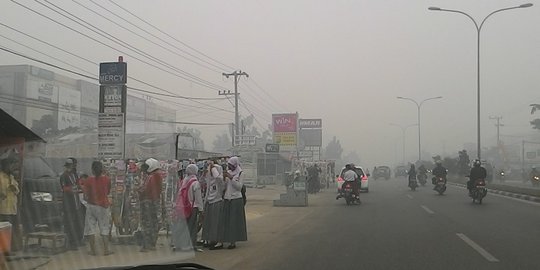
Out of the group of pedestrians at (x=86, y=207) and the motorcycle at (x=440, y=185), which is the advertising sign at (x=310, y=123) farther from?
the group of pedestrians at (x=86, y=207)

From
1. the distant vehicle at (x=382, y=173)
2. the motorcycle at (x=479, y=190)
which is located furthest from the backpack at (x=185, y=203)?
the distant vehicle at (x=382, y=173)

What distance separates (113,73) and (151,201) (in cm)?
319

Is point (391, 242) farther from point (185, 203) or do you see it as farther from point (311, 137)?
point (311, 137)

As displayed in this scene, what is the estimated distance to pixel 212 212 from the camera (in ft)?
37.2

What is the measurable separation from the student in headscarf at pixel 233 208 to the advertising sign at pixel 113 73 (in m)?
3.16

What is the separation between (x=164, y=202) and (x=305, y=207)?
35.7 feet

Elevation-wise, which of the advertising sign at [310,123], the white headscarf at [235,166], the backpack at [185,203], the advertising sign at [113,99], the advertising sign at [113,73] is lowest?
the backpack at [185,203]

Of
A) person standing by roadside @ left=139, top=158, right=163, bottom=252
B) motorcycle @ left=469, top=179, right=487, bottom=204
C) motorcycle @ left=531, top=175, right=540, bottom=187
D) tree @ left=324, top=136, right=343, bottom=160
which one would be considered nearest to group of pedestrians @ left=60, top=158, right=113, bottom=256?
person standing by roadside @ left=139, top=158, right=163, bottom=252

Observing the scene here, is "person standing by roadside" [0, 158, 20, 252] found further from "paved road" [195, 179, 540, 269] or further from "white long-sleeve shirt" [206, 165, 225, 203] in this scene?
"white long-sleeve shirt" [206, 165, 225, 203]

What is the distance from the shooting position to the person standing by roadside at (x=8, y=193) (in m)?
8.50

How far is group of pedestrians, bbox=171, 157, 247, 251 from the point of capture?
432 inches

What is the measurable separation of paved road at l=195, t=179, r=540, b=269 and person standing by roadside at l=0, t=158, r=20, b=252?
3062 millimetres

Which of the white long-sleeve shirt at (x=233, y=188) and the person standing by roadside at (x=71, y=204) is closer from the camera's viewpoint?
the person standing by roadside at (x=71, y=204)

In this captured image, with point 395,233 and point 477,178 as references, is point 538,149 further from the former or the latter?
point 395,233
